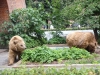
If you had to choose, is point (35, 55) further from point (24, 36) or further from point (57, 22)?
point (57, 22)

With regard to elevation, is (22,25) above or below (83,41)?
above

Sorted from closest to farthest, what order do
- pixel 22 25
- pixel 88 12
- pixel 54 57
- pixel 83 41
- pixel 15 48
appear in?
1. pixel 54 57
2. pixel 15 48
3. pixel 83 41
4. pixel 22 25
5. pixel 88 12

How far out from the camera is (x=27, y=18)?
1647cm

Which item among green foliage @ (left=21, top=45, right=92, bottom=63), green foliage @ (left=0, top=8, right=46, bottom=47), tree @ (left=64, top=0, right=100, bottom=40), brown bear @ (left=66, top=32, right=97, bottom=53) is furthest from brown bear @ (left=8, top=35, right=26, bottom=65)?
tree @ (left=64, top=0, right=100, bottom=40)

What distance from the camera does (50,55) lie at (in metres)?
10.8

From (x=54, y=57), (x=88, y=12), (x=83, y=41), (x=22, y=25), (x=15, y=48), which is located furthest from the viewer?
(x=88, y=12)

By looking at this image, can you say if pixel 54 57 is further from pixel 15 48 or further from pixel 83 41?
pixel 83 41

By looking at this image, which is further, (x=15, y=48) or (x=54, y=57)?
(x=15, y=48)

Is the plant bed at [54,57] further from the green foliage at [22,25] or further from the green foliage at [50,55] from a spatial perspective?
the green foliage at [22,25]

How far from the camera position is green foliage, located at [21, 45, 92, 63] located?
35.2 feet

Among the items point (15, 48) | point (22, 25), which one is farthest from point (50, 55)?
point (22, 25)

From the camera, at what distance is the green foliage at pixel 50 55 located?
10.7 m

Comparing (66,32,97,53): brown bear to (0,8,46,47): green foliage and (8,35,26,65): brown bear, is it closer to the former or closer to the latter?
(8,35,26,65): brown bear

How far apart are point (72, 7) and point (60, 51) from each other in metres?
7.75
